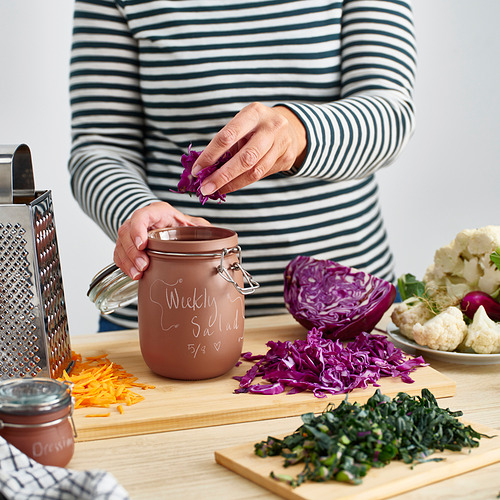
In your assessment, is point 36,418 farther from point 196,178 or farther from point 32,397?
point 196,178

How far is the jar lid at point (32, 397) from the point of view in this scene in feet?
2.85

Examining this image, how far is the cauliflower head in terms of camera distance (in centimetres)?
139

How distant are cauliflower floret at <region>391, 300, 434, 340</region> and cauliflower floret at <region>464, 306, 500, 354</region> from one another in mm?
111

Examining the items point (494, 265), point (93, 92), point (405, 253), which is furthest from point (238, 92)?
point (405, 253)

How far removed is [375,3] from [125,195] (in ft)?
2.88

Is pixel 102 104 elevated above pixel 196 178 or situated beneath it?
elevated above

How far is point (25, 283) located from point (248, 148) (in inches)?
19.2

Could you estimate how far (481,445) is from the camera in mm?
946

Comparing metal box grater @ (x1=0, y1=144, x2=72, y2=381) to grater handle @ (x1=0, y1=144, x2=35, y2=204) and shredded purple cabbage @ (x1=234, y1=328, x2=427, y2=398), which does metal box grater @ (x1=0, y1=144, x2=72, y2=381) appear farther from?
shredded purple cabbage @ (x1=234, y1=328, x2=427, y2=398)

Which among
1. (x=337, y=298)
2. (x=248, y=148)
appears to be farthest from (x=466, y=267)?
(x=248, y=148)

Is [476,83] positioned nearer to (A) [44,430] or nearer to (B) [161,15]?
(B) [161,15]

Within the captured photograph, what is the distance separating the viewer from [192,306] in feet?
3.86

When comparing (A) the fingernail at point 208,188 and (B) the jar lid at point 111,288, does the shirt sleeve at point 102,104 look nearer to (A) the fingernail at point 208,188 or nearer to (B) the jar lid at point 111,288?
(B) the jar lid at point 111,288

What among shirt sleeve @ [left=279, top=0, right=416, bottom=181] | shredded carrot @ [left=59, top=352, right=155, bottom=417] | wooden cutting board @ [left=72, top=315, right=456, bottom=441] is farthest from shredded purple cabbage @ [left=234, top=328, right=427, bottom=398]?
shirt sleeve @ [left=279, top=0, right=416, bottom=181]
